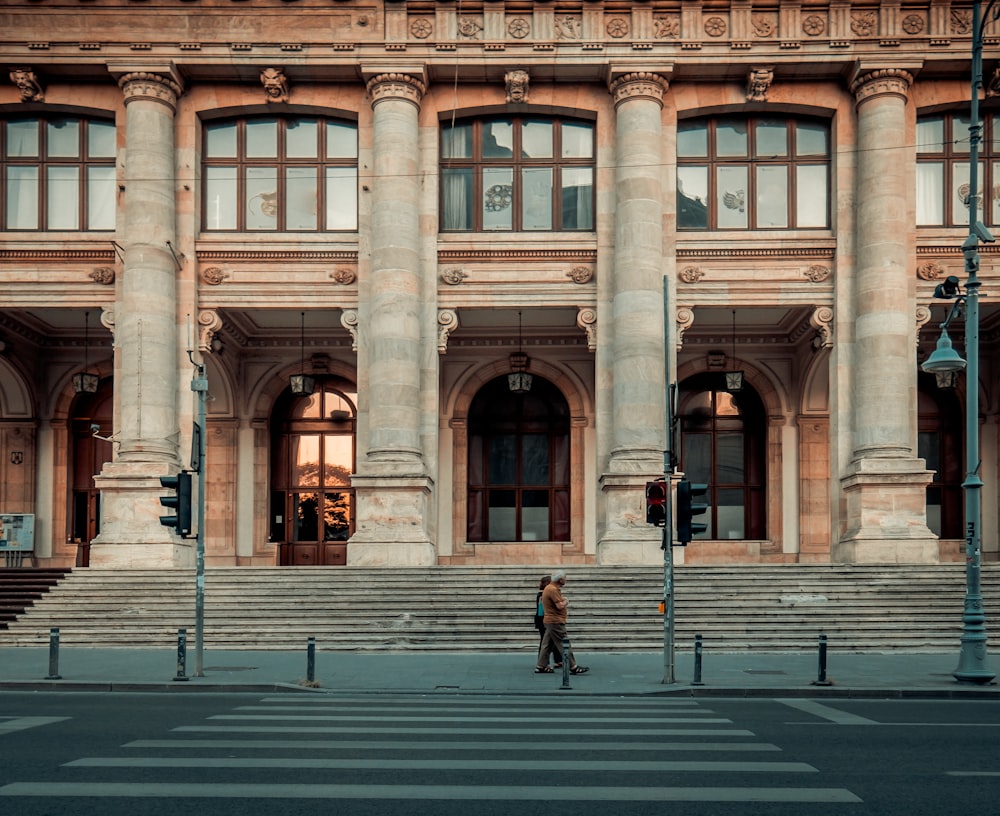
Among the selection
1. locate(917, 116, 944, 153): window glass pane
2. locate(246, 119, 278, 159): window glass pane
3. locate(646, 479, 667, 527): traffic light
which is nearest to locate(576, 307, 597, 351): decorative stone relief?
locate(246, 119, 278, 159): window glass pane

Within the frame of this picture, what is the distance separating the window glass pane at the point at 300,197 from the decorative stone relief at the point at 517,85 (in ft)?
17.7

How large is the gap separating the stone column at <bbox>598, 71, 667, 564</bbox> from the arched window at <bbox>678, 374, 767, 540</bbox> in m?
7.35

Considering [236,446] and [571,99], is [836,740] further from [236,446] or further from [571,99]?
[236,446]

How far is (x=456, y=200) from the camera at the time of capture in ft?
108

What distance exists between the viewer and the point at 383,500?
30.1 m

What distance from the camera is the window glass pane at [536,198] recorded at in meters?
32.9

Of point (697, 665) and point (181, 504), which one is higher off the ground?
point (181, 504)

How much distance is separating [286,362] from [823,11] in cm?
1797

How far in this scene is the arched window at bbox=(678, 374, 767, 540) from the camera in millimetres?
38094

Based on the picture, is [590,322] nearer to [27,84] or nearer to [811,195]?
[811,195]

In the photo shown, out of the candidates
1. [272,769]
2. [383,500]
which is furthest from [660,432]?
[272,769]

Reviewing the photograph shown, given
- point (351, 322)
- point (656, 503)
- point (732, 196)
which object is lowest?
point (656, 503)

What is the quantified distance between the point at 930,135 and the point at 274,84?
54.8ft

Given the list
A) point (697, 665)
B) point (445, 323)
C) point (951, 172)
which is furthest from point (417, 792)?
point (951, 172)
